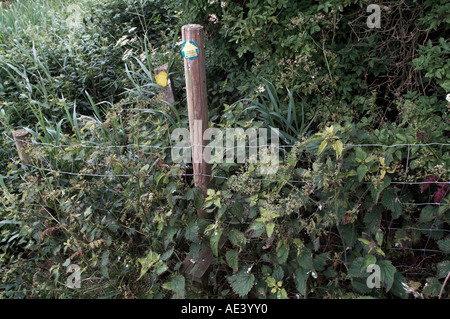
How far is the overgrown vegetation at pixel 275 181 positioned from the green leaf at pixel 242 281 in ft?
0.04

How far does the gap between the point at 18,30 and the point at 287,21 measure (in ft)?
11.6

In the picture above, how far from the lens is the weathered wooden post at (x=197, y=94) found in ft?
6.84

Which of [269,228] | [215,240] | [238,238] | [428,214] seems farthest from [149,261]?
[428,214]

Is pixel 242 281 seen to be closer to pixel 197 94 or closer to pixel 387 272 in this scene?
pixel 387 272

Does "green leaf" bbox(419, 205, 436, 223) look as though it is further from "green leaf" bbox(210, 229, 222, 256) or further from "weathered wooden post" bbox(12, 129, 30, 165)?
"weathered wooden post" bbox(12, 129, 30, 165)

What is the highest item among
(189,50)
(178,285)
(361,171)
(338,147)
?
(189,50)

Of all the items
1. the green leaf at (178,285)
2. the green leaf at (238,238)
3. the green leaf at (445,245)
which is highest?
the green leaf at (238,238)

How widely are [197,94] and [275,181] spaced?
68cm

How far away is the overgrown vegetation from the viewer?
2100 mm

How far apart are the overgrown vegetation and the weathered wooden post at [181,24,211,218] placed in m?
0.10

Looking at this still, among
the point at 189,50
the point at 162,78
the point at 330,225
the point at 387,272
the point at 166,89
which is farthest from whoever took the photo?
the point at 166,89

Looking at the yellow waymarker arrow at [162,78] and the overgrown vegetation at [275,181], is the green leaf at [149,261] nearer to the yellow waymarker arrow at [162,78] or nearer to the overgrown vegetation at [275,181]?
the overgrown vegetation at [275,181]

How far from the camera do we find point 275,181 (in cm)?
222

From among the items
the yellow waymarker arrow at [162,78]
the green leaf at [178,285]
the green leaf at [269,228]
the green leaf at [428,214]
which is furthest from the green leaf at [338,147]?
the yellow waymarker arrow at [162,78]
